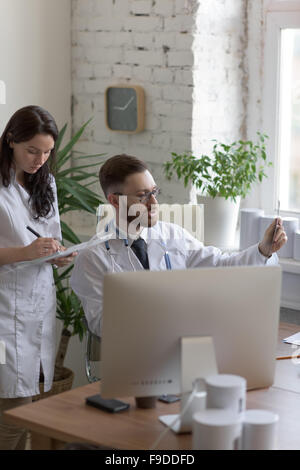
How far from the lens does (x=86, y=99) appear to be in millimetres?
3830

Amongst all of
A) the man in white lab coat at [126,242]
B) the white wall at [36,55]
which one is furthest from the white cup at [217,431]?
the white wall at [36,55]

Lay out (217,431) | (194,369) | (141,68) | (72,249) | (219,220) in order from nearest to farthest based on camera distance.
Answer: (217,431) → (194,369) → (72,249) → (219,220) → (141,68)

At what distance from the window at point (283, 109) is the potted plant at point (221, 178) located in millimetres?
121

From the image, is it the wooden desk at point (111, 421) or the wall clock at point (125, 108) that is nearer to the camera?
the wooden desk at point (111, 421)

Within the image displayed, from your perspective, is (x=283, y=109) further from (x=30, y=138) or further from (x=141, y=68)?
(x=30, y=138)

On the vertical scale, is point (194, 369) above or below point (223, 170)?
below

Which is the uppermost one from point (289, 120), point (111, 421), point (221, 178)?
point (289, 120)

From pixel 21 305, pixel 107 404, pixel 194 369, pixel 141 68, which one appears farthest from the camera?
pixel 141 68

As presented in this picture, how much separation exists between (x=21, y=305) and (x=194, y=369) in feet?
3.68

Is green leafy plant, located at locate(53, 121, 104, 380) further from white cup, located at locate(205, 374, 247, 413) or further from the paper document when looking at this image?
white cup, located at locate(205, 374, 247, 413)

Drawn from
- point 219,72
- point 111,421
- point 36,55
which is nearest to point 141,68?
point 219,72

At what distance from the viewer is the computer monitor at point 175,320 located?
5.92 ft

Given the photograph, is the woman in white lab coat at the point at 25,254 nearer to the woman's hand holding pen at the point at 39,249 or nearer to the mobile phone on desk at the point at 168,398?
the woman's hand holding pen at the point at 39,249

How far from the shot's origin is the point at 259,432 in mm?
1658
